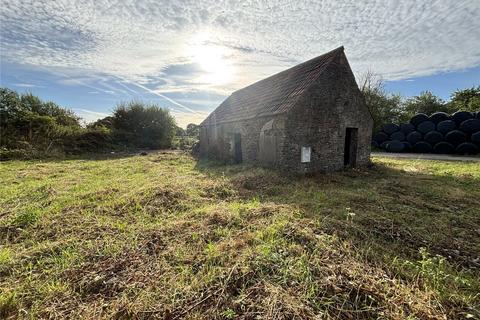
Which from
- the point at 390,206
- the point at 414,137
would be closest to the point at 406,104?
the point at 414,137

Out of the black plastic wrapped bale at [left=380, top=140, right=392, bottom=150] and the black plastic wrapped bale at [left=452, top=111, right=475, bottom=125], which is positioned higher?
the black plastic wrapped bale at [left=452, top=111, right=475, bottom=125]

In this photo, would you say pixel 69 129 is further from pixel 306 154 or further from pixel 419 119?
pixel 419 119

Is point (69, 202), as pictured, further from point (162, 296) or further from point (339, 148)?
point (339, 148)

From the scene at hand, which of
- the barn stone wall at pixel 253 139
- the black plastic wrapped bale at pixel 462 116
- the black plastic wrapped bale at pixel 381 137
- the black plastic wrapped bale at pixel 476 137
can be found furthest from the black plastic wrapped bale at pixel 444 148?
the barn stone wall at pixel 253 139

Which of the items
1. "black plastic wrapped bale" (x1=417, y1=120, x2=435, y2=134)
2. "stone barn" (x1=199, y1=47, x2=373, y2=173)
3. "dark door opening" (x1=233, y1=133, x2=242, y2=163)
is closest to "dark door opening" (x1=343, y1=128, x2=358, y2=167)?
"stone barn" (x1=199, y1=47, x2=373, y2=173)

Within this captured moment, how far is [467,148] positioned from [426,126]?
10.4 ft

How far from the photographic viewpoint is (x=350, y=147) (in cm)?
1181

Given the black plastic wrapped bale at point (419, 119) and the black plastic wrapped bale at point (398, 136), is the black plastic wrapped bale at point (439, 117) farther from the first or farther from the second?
the black plastic wrapped bale at point (398, 136)

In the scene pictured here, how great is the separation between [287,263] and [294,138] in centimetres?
675

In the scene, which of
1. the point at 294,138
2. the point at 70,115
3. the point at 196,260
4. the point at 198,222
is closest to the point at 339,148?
the point at 294,138

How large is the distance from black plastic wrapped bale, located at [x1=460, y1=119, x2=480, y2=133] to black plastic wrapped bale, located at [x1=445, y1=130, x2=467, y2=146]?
1.01 feet

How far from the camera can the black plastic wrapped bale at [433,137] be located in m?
16.8

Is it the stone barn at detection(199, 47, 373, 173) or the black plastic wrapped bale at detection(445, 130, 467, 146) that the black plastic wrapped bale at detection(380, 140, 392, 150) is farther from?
the stone barn at detection(199, 47, 373, 173)

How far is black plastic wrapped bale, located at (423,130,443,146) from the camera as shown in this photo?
1683cm
